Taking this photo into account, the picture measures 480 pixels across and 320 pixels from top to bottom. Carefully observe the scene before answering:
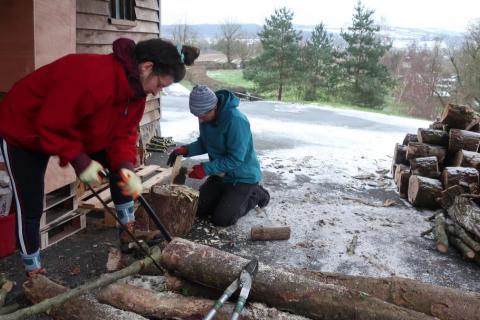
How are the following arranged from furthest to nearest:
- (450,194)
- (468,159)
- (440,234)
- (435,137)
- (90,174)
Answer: (435,137) → (468,159) → (450,194) → (440,234) → (90,174)

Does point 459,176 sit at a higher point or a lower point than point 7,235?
higher

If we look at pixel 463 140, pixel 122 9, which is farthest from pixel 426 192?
pixel 122 9

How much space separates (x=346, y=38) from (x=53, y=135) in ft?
63.9

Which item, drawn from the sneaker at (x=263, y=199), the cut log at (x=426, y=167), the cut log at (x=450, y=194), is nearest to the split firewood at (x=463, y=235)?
the cut log at (x=450, y=194)

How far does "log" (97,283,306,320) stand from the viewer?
6.73 feet

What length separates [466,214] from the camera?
3.76m

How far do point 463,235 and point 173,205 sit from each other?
8.04 ft

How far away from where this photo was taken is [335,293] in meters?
2.10

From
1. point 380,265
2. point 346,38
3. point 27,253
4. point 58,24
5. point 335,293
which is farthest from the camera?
point 346,38

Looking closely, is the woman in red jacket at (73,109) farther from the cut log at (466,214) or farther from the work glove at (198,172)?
the cut log at (466,214)

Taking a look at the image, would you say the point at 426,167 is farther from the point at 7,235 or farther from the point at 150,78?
the point at 7,235

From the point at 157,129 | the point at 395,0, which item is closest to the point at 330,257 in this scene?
the point at 157,129

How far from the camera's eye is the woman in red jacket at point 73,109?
2098mm

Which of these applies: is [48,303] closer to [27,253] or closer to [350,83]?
[27,253]
